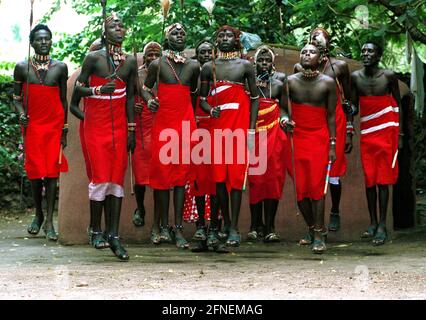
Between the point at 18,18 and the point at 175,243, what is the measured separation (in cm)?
1395

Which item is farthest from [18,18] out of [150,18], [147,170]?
[147,170]

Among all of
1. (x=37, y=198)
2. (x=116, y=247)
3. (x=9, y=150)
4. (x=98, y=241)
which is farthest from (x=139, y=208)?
(x=9, y=150)

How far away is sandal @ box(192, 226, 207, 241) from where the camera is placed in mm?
10183

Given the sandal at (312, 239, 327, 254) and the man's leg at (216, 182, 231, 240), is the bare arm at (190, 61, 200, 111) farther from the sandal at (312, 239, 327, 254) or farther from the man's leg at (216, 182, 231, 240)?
the sandal at (312, 239, 327, 254)

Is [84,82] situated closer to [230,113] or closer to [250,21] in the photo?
[230,113]

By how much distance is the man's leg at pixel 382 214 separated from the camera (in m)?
10.9

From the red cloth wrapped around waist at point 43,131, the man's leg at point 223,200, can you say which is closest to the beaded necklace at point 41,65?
the red cloth wrapped around waist at point 43,131

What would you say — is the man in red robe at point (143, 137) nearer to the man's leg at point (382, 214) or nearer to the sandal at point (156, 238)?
the sandal at point (156, 238)

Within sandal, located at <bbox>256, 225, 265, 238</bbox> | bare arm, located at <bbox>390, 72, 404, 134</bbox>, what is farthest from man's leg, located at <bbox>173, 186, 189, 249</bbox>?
bare arm, located at <bbox>390, 72, 404, 134</bbox>

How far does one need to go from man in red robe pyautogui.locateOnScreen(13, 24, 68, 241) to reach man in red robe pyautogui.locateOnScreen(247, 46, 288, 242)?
6.85 feet

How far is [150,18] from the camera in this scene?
13.8 metres

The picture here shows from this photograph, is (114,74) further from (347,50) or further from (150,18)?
(347,50)

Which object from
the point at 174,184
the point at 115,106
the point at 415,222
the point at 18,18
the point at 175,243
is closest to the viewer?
the point at 115,106

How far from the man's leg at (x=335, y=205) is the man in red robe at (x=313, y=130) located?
1246 mm
